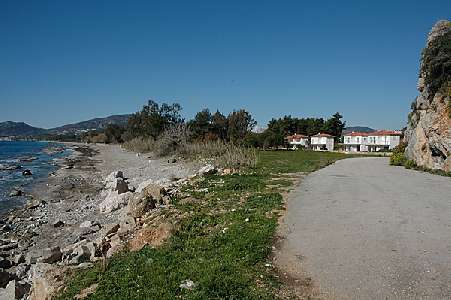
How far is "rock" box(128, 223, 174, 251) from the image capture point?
8516mm

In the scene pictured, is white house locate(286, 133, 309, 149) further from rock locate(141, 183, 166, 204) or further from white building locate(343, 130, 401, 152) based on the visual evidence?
rock locate(141, 183, 166, 204)

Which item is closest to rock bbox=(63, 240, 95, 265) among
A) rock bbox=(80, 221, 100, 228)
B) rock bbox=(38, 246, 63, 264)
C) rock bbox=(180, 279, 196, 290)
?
rock bbox=(38, 246, 63, 264)

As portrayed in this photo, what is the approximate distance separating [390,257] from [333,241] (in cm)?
126

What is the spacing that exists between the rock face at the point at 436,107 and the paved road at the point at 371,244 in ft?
30.6

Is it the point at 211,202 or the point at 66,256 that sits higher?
the point at 211,202

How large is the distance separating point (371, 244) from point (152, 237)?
182 inches

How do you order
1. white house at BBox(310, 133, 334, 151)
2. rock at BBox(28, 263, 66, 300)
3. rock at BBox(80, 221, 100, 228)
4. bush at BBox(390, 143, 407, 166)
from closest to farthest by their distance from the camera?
rock at BBox(28, 263, 66, 300), rock at BBox(80, 221, 100, 228), bush at BBox(390, 143, 407, 166), white house at BBox(310, 133, 334, 151)

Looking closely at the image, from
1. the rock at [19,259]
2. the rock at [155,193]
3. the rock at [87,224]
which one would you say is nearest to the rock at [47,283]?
the rock at [19,259]

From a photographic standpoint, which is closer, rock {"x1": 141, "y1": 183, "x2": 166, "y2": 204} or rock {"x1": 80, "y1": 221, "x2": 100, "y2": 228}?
rock {"x1": 141, "y1": 183, "x2": 166, "y2": 204}

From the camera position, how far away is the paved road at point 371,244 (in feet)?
18.7

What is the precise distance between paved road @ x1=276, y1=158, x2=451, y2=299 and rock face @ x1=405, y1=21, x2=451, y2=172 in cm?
934

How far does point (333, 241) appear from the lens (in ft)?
25.7

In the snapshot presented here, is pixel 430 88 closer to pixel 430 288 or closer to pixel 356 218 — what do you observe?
pixel 356 218

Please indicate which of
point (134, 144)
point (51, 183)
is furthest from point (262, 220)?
point (134, 144)
